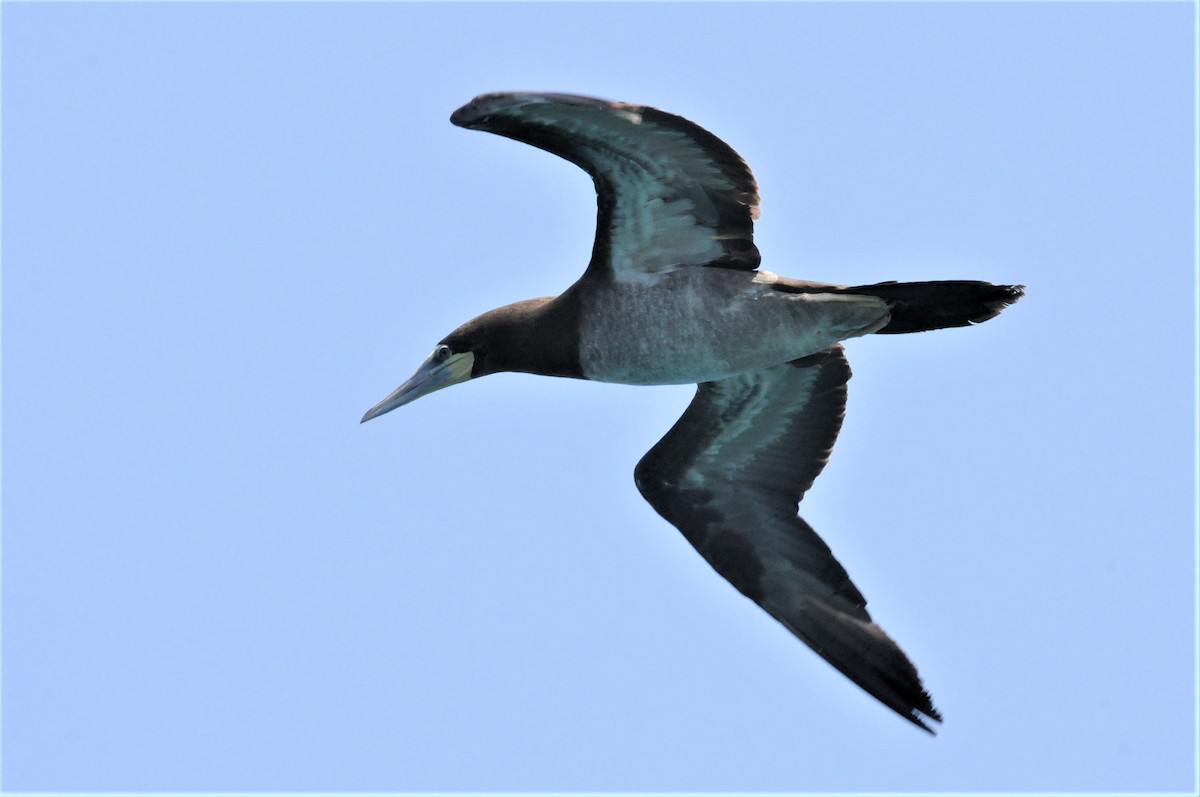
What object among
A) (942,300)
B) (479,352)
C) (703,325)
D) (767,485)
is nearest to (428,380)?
(479,352)

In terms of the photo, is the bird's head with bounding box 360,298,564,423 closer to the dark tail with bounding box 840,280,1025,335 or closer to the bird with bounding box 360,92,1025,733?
the bird with bounding box 360,92,1025,733

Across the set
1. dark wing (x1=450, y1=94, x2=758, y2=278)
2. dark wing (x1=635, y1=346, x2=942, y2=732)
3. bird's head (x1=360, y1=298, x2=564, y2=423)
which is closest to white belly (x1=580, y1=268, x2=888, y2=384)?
dark wing (x1=450, y1=94, x2=758, y2=278)

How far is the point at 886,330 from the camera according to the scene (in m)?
10.3

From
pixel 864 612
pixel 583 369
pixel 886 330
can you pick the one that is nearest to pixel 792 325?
pixel 886 330

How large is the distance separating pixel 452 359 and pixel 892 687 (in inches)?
132

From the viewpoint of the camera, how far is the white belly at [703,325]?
10.3 m

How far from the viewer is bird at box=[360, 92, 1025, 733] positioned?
9977 mm

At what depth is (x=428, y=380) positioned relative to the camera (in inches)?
438

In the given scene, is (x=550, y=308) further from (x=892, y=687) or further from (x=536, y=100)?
(x=892, y=687)

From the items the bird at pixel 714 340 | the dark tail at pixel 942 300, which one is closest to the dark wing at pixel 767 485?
the bird at pixel 714 340

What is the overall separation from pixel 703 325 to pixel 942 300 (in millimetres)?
1366

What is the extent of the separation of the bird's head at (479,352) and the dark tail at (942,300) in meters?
1.92

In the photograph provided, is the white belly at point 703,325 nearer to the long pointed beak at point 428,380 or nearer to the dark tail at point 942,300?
the dark tail at point 942,300

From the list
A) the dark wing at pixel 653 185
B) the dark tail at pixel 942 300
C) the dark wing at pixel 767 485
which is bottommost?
the dark wing at pixel 767 485
